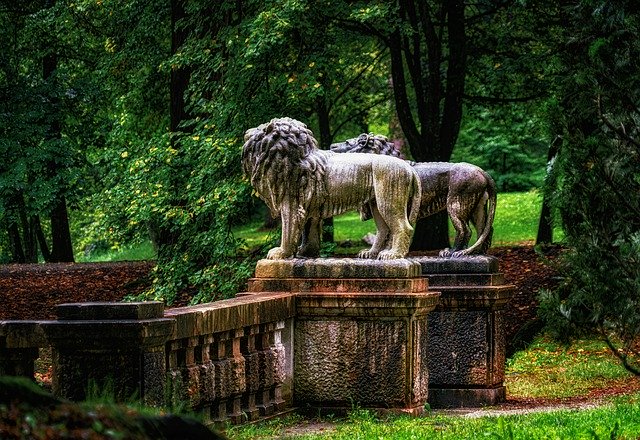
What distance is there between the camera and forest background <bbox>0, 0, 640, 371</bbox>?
35.1ft

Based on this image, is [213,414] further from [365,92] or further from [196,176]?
[365,92]

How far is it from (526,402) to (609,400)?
1.37 metres

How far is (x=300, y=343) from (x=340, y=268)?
0.73 m

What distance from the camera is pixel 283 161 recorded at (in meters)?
11.0

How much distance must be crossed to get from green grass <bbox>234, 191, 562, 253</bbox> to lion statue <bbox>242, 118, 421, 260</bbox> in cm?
1622

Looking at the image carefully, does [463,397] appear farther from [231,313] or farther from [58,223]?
[58,223]

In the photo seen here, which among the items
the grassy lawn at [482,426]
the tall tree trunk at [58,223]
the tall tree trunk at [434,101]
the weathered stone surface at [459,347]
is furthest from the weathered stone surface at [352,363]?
the tall tree trunk at [58,223]

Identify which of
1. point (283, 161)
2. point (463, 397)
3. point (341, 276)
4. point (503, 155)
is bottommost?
point (463, 397)

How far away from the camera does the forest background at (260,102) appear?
10.7m

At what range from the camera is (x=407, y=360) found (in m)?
10.9

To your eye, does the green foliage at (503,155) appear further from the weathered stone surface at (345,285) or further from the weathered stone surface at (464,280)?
the weathered stone surface at (345,285)

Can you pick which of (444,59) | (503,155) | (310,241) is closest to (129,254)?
(503,155)

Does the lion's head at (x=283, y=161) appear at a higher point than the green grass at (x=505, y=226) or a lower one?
higher

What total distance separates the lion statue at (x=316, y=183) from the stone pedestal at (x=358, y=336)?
35cm
